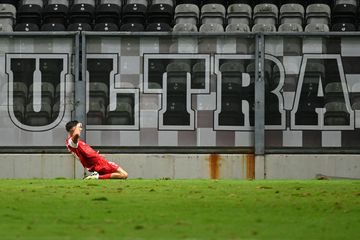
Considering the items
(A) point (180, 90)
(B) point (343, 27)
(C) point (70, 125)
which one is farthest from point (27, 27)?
(B) point (343, 27)

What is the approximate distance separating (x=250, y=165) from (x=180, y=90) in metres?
1.90

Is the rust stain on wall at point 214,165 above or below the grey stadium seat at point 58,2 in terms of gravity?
below

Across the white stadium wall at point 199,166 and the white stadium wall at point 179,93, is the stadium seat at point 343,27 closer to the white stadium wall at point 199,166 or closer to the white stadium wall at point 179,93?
the white stadium wall at point 179,93

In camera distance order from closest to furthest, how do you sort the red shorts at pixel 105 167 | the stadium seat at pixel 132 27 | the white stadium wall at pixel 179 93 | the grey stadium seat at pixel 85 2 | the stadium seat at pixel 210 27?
the red shorts at pixel 105 167 → the white stadium wall at pixel 179 93 → the stadium seat at pixel 210 27 → the stadium seat at pixel 132 27 → the grey stadium seat at pixel 85 2

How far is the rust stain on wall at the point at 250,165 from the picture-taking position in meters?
15.3

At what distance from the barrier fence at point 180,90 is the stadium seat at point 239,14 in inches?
155

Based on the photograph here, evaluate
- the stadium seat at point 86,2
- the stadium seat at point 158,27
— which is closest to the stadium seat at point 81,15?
the stadium seat at point 86,2

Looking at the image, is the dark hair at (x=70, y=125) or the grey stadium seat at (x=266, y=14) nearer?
the dark hair at (x=70, y=125)

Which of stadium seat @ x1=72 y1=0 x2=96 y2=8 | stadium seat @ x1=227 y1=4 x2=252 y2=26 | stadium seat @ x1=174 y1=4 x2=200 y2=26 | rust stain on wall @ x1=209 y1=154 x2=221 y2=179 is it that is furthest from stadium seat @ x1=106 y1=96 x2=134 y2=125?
stadium seat @ x1=72 y1=0 x2=96 y2=8

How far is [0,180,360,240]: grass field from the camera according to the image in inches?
261

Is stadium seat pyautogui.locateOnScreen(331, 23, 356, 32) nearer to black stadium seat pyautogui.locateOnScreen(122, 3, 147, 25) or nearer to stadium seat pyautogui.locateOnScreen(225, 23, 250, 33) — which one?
stadium seat pyautogui.locateOnScreen(225, 23, 250, 33)

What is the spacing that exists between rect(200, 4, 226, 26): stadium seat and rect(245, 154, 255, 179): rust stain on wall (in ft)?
17.1

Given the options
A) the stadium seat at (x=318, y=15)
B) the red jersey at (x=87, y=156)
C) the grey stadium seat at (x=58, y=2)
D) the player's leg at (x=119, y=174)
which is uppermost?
the grey stadium seat at (x=58, y=2)

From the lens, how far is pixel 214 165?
15344 mm
